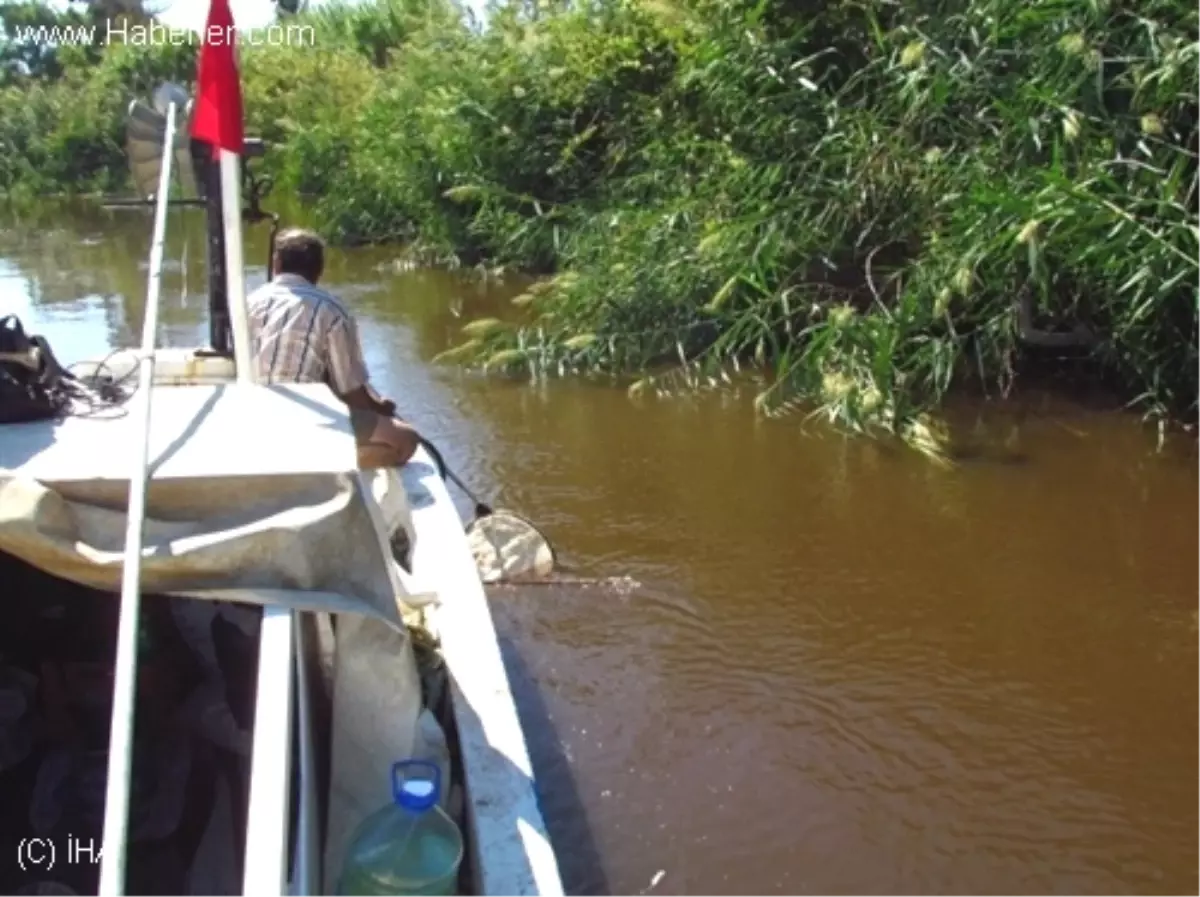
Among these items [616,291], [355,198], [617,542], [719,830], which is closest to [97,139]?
[355,198]

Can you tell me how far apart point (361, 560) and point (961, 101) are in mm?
7533

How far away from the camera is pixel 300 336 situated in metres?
4.76

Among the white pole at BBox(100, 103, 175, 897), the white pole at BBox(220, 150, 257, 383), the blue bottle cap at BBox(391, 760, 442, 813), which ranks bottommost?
the blue bottle cap at BBox(391, 760, 442, 813)

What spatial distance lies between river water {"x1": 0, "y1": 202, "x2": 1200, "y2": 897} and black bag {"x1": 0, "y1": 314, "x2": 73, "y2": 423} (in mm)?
2252

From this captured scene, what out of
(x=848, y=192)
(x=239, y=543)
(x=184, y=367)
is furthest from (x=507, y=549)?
(x=848, y=192)

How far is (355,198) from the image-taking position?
19.0 metres

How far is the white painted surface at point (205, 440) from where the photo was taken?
2.64 metres

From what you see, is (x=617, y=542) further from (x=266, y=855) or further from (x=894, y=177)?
(x=266, y=855)

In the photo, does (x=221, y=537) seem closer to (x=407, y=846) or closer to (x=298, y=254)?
(x=407, y=846)

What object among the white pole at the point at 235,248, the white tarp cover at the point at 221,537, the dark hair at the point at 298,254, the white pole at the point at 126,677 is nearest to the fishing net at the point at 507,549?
the dark hair at the point at 298,254

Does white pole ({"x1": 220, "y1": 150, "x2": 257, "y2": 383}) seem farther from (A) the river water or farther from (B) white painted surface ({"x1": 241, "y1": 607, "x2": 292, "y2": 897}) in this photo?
(A) the river water

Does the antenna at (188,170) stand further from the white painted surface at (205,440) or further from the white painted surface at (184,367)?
the white painted surface at (205,440)

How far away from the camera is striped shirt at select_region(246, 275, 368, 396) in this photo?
4.76 m

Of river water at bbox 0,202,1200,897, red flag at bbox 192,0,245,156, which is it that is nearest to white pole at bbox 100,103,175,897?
red flag at bbox 192,0,245,156
